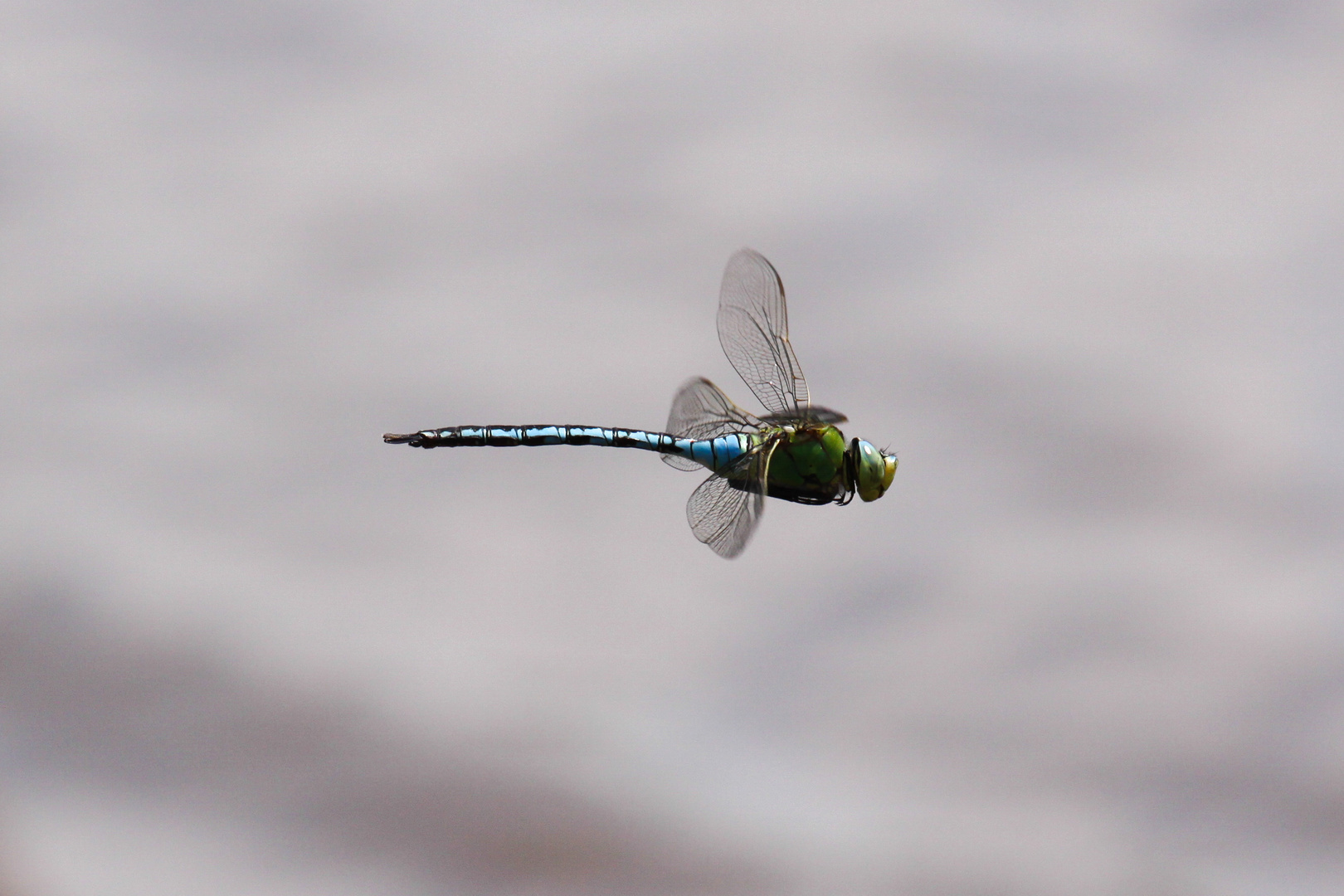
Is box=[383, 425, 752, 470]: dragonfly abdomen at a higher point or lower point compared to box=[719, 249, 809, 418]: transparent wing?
lower

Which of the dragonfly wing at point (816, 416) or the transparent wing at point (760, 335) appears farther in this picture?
the transparent wing at point (760, 335)

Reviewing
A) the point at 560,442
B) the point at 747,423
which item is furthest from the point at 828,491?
the point at 560,442

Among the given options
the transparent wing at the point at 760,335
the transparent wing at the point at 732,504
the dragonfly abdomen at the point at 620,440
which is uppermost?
the transparent wing at the point at 760,335

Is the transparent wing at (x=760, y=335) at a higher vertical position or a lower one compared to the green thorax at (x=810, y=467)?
higher

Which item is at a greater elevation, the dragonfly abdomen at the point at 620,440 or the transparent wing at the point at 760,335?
the transparent wing at the point at 760,335

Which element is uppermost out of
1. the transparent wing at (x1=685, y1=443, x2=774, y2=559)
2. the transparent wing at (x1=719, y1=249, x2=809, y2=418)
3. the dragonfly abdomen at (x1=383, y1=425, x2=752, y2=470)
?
the transparent wing at (x1=719, y1=249, x2=809, y2=418)

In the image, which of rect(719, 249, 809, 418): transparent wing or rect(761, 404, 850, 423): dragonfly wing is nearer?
rect(761, 404, 850, 423): dragonfly wing
